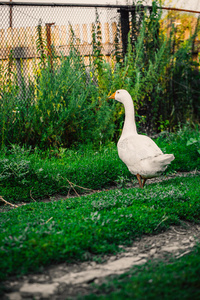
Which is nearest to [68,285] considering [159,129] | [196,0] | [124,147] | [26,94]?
[124,147]

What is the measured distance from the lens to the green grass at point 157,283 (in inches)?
68.5

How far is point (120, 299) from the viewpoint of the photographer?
169 cm

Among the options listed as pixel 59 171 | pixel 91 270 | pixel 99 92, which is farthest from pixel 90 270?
pixel 99 92

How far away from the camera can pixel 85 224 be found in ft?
8.81

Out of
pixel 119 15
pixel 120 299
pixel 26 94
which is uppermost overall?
pixel 119 15

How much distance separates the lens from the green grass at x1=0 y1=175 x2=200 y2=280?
2.24 metres

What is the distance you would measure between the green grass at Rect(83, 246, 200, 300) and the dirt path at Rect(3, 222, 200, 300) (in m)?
0.11

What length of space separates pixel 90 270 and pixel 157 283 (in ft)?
1.68

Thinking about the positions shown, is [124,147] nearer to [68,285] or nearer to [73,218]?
[73,218]

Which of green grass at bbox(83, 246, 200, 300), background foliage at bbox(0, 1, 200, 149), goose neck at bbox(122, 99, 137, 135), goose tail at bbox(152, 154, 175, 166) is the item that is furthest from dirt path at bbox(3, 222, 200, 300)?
background foliage at bbox(0, 1, 200, 149)

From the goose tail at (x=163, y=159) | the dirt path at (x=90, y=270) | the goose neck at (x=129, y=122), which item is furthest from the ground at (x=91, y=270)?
the goose neck at (x=129, y=122)

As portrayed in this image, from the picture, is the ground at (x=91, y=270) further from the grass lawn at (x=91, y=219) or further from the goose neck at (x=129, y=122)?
the goose neck at (x=129, y=122)

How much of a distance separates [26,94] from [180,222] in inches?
146

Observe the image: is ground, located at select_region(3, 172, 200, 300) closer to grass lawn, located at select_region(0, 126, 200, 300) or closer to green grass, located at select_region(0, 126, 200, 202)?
grass lawn, located at select_region(0, 126, 200, 300)
